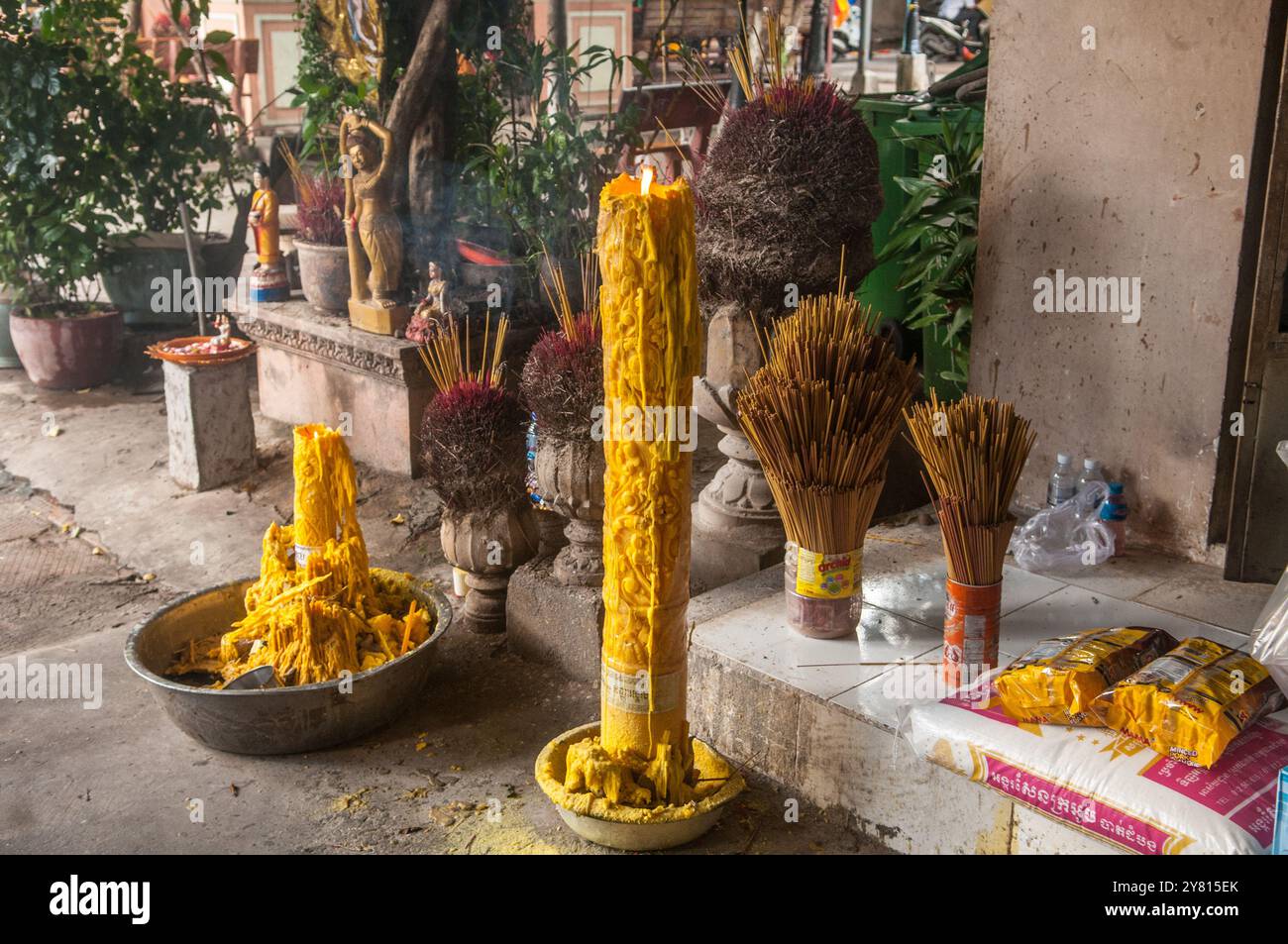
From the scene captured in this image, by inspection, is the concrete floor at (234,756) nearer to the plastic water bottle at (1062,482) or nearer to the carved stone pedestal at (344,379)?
the carved stone pedestal at (344,379)

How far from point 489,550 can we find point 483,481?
0.23m

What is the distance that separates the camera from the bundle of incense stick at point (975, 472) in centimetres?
254

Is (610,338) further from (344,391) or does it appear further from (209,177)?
(209,177)

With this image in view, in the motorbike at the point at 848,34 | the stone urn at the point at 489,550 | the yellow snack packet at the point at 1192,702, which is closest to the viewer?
the yellow snack packet at the point at 1192,702

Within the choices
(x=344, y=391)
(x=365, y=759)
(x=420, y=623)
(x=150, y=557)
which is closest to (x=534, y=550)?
(x=420, y=623)

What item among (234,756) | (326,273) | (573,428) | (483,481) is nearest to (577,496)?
(573,428)

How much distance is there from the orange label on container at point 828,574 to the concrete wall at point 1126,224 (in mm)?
1092

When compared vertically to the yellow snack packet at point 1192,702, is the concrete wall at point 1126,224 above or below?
above

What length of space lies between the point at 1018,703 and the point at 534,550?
1.80 metres

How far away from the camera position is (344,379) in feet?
18.4

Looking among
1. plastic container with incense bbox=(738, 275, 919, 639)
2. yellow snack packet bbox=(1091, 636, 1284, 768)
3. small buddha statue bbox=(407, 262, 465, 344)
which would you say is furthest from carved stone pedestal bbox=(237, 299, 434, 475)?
yellow snack packet bbox=(1091, 636, 1284, 768)

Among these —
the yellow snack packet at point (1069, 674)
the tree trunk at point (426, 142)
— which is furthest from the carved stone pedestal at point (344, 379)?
the yellow snack packet at point (1069, 674)

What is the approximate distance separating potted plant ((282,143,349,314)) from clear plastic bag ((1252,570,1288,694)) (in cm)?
424

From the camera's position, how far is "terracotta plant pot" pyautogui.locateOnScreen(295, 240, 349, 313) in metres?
5.68
